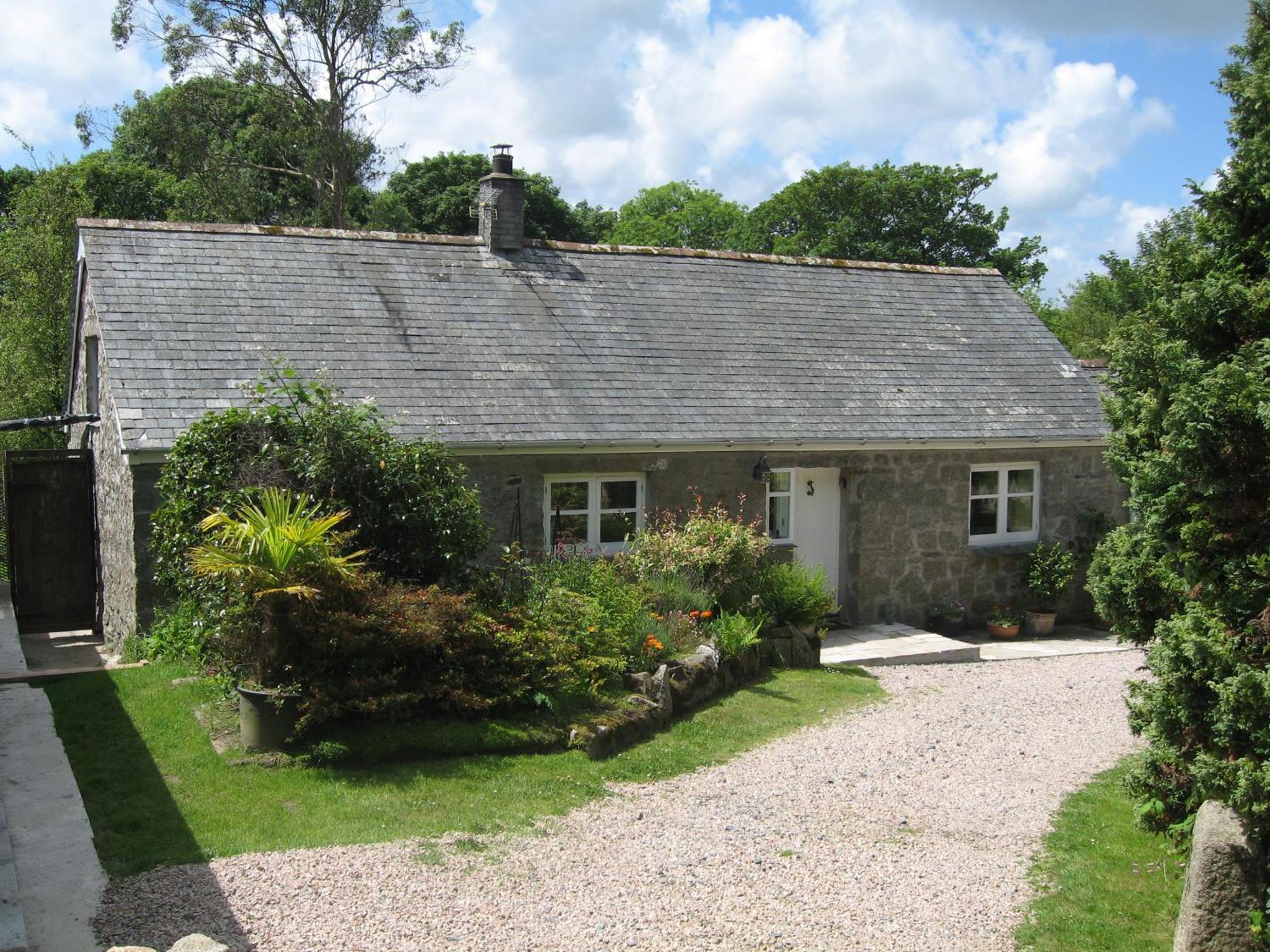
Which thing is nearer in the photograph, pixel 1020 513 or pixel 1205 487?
pixel 1205 487

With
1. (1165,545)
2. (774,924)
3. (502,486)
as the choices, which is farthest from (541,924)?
(502,486)

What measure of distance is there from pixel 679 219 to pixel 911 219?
22.7 m

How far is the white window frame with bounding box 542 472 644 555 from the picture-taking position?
14.4m

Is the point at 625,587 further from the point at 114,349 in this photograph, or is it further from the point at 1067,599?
the point at 1067,599

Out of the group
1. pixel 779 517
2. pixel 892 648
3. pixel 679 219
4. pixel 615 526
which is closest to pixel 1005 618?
pixel 892 648

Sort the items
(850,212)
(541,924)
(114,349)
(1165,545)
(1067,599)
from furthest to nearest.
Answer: (850,212) → (1067,599) → (114,349) → (1165,545) → (541,924)

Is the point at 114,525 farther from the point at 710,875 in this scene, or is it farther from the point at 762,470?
the point at 710,875

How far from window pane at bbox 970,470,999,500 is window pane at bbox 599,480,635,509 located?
18.5 ft

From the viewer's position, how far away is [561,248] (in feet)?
58.3

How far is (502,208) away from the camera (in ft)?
55.8

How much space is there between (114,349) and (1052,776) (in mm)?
11147

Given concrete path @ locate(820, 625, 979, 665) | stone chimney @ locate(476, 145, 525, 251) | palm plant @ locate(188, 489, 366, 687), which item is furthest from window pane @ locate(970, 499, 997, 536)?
palm plant @ locate(188, 489, 366, 687)

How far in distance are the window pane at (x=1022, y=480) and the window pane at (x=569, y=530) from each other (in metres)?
7.10

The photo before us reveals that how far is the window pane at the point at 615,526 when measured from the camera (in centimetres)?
1486
